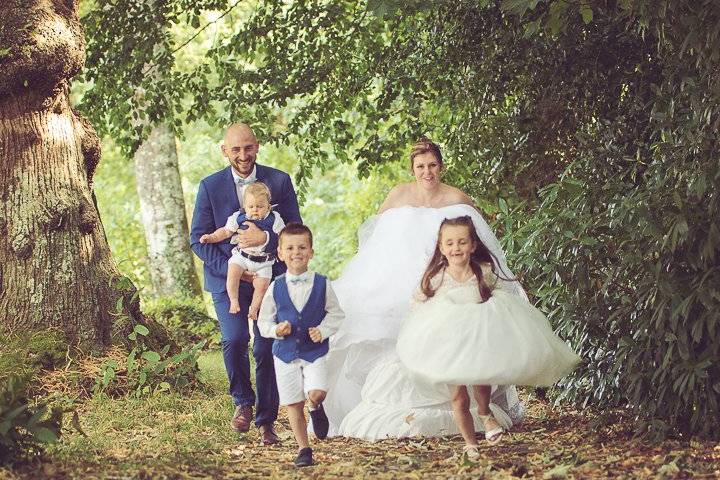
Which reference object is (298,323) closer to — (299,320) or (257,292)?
(299,320)

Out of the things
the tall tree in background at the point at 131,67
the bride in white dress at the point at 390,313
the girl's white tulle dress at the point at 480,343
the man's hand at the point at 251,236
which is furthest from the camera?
the tall tree in background at the point at 131,67

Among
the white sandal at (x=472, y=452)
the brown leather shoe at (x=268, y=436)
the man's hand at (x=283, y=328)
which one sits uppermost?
the man's hand at (x=283, y=328)

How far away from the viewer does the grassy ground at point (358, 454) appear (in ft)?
18.0

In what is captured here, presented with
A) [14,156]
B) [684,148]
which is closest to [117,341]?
[14,156]

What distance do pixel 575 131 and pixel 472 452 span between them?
159 inches

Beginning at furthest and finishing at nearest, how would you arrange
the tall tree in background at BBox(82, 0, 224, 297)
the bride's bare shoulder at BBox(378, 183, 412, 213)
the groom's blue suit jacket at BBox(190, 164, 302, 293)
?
the tall tree in background at BBox(82, 0, 224, 297) → the bride's bare shoulder at BBox(378, 183, 412, 213) → the groom's blue suit jacket at BBox(190, 164, 302, 293)

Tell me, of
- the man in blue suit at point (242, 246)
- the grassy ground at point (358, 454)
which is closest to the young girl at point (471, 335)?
the grassy ground at point (358, 454)

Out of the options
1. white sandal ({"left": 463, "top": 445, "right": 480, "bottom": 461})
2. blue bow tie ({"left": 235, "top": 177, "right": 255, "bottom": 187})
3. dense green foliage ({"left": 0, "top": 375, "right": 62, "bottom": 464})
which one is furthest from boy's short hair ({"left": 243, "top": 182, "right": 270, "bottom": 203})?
white sandal ({"left": 463, "top": 445, "right": 480, "bottom": 461})

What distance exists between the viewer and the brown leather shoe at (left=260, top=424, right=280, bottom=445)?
22.6 feet

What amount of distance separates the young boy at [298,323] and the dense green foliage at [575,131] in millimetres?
1443

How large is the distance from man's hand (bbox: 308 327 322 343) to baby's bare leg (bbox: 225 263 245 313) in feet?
3.36

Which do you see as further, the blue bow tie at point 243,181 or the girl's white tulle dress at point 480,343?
the blue bow tie at point 243,181

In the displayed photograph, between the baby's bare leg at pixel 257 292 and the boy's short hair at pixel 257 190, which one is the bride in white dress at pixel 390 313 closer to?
the baby's bare leg at pixel 257 292

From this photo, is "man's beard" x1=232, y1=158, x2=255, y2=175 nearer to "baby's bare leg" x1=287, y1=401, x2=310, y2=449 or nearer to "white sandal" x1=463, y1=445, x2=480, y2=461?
"baby's bare leg" x1=287, y1=401, x2=310, y2=449
